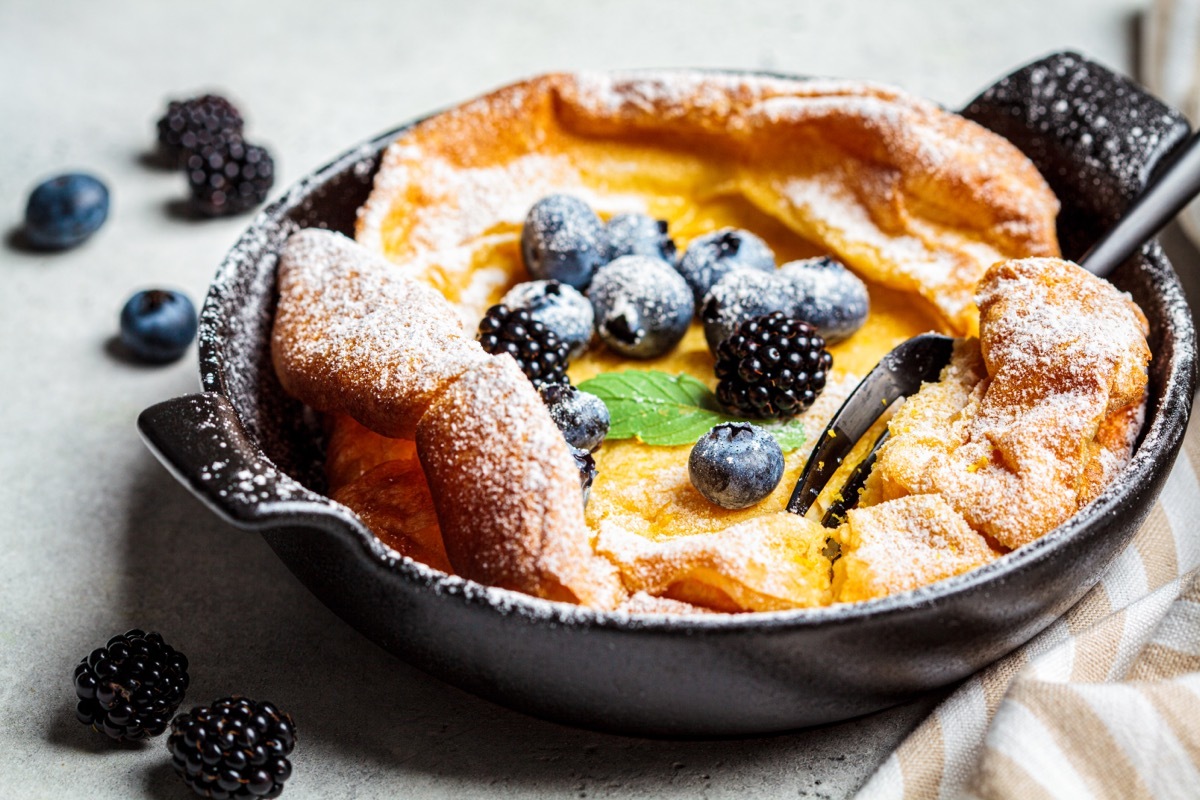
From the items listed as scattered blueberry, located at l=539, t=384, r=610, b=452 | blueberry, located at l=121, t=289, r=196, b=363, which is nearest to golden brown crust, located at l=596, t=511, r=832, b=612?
scattered blueberry, located at l=539, t=384, r=610, b=452

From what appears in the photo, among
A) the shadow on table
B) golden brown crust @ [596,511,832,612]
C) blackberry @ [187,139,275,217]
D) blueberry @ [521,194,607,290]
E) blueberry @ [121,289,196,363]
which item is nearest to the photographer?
golden brown crust @ [596,511,832,612]

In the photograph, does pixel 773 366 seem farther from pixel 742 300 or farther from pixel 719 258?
pixel 719 258

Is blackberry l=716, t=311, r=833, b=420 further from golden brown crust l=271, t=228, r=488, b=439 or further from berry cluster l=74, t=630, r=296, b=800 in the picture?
berry cluster l=74, t=630, r=296, b=800

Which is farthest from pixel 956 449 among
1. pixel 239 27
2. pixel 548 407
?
pixel 239 27

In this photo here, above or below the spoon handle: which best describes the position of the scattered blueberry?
below

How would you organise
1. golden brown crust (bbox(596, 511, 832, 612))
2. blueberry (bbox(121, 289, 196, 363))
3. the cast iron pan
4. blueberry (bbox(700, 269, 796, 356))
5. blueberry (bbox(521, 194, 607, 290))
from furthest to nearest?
blueberry (bbox(121, 289, 196, 363)) < blueberry (bbox(521, 194, 607, 290)) < blueberry (bbox(700, 269, 796, 356)) < golden brown crust (bbox(596, 511, 832, 612)) < the cast iron pan

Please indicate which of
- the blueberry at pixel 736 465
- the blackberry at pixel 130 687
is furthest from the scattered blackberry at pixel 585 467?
the blackberry at pixel 130 687
